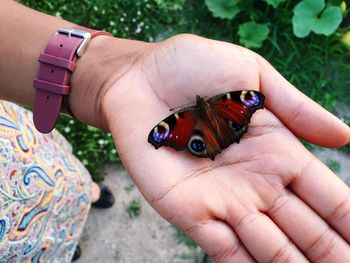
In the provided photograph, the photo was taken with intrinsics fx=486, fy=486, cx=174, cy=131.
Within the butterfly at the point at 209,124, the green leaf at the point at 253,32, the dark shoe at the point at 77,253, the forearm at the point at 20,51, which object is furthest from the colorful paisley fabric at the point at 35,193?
the green leaf at the point at 253,32

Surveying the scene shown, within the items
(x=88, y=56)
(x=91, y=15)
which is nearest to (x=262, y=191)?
(x=88, y=56)

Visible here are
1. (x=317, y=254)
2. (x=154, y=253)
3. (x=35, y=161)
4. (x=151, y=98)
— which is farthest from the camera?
(x=154, y=253)

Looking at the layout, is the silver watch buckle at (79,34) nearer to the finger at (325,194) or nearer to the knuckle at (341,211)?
the finger at (325,194)

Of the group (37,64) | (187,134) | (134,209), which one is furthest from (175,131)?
(134,209)

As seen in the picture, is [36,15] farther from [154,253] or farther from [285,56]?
[285,56]

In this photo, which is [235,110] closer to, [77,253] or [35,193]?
[35,193]
